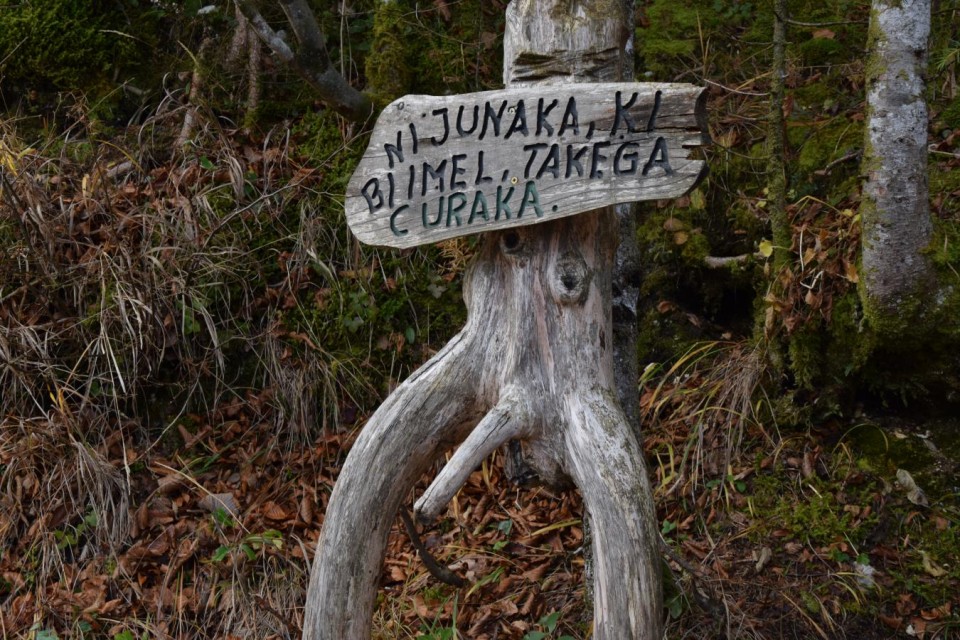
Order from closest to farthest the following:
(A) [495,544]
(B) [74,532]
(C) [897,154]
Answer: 1. (C) [897,154]
2. (A) [495,544]
3. (B) [74,532]

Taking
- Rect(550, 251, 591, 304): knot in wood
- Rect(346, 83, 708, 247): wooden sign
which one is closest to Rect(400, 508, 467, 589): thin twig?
Rect(550, 251, 591, 304): knot in wood

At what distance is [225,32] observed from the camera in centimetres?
502

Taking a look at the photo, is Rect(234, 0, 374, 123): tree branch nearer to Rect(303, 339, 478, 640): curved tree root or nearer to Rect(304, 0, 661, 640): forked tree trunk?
Rect(304, 0, 661, 640): forked tree trunk

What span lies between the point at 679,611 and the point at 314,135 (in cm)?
290

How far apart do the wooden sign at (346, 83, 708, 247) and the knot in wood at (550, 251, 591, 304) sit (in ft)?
0.58

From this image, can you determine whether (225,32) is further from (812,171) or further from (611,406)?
(611,406)

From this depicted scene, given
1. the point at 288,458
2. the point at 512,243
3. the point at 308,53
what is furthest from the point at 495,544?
the point at 308,53

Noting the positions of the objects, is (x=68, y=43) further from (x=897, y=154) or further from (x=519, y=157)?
(x=897, y=154)

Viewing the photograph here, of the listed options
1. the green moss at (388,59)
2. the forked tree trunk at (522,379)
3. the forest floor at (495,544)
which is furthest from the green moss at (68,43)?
the forked tree trunk at (522,379)

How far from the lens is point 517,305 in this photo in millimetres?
2441

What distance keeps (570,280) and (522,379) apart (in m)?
0.30

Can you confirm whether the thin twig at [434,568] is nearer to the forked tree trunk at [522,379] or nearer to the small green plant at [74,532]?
the forked tree trunk at [522,379]

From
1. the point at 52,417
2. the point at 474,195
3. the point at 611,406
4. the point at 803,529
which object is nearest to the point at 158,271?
the point at 52,417

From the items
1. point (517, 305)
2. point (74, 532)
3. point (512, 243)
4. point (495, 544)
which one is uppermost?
point (512, 243)
